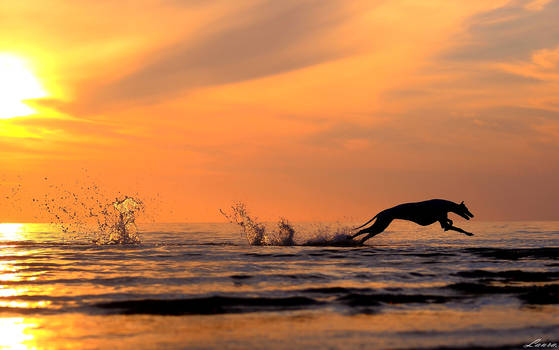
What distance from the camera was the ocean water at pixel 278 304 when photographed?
383 inches

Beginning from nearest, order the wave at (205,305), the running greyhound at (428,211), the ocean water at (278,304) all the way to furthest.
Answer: the ocean water at (278,304)
the wave at (205,305)
the running greyhound at (428,211)

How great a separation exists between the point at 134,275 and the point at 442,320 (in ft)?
32.8

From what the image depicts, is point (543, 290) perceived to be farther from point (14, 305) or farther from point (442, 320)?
point (14, 305)

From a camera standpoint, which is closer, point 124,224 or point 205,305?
point 205,305

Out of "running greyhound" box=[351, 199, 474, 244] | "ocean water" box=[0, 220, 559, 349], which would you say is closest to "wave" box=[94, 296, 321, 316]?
"ocean water" box=[0, 220, 559, 349]

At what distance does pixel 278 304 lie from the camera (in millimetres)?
13211

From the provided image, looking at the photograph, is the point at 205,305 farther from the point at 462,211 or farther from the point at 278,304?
the point at 462,211

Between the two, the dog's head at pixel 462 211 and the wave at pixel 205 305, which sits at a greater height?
the dog's head at pixel 462 211

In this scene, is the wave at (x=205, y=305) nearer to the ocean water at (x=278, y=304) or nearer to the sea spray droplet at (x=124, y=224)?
the ocean water at (x=278, y=304)

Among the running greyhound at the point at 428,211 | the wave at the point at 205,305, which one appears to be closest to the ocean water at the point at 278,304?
the wave at the point at 205,305

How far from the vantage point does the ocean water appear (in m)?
9.73

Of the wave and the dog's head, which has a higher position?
the dog's head

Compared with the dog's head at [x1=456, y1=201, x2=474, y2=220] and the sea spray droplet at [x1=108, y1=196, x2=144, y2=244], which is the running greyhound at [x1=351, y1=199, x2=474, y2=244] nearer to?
the dog's head at [x1=456, y1=201, x2=474, y2=220]

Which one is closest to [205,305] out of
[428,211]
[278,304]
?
[278,304]
